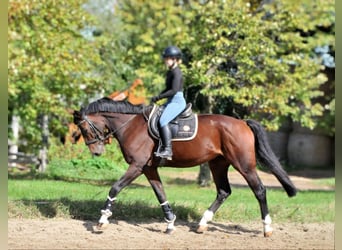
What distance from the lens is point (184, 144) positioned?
8.33m

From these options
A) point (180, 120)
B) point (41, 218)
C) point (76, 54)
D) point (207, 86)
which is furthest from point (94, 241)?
point (76, 54)

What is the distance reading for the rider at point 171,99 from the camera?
26.2ft

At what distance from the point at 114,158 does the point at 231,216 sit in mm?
12301

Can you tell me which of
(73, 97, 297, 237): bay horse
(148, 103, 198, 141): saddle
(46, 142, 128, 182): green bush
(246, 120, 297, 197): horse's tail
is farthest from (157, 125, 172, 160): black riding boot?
(46, 142, 128, 182): green bush

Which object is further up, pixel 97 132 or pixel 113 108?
pixel 113 108

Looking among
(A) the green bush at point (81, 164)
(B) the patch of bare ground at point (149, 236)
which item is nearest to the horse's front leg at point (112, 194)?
(B) the patch of bare ground at point (149, 236)

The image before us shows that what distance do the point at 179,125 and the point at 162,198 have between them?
117 cm

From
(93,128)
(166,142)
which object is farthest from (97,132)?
(166,142)

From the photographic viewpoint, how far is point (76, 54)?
56.1 feet

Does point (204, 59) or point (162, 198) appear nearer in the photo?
point (162, 198)

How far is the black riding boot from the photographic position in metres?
7.95

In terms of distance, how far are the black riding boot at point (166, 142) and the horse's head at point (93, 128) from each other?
100 cm

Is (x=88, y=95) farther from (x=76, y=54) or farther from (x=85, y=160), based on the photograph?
(x=85, y=160)

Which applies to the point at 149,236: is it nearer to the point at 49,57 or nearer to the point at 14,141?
the point at 49,57
